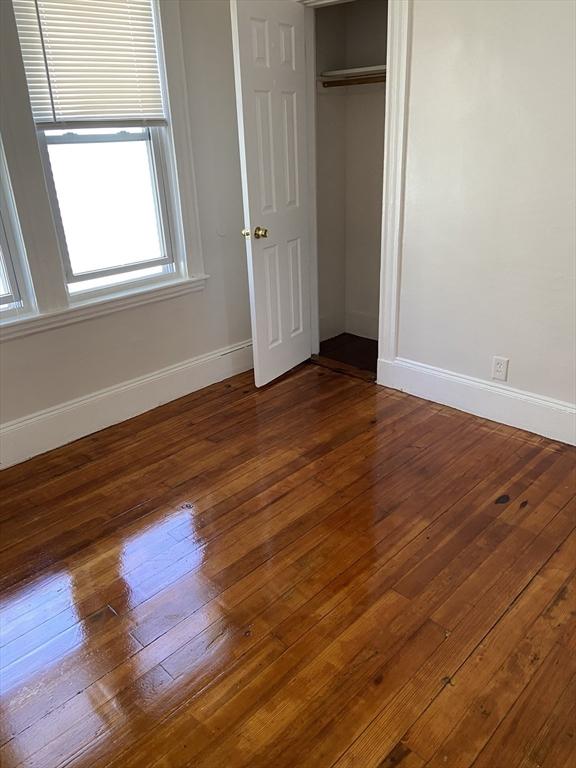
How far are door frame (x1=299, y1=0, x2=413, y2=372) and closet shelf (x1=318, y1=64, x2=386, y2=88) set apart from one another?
0.88ft

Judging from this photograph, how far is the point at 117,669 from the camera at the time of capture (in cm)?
175

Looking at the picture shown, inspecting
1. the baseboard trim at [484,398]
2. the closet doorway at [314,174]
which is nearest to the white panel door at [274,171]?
the closet doorway at [314,174]

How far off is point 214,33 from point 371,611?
120 inches

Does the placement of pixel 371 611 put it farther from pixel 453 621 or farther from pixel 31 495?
pixel 31 495

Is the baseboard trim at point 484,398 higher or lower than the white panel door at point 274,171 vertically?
lower

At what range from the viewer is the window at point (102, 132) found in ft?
8.65

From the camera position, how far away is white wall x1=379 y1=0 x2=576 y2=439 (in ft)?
8.36

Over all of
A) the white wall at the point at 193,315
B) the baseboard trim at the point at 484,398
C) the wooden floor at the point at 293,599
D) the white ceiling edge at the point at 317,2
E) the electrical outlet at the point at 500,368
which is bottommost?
the wooden floor at the point at 293,599

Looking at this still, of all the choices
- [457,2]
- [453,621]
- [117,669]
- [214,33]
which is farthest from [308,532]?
[214,33]

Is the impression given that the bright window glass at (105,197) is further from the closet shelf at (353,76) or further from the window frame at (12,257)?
the closet shelf at (353,76)

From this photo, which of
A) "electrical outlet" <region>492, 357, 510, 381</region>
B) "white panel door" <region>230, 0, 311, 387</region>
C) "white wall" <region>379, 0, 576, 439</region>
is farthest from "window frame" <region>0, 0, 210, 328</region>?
"electrical outlet" <region>492, 357, 510, 381</region>

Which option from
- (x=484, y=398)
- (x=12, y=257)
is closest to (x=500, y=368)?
(x=484, y=398)

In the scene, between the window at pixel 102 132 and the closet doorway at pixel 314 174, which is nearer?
the window at pixel 102 132

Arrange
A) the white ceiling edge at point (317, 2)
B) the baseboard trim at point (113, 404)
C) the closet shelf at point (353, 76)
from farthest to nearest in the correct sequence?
the closet shelf at point (353, 76), the white ceiling edge at point (317, 2), the baseboard trim at point (113, 404)
